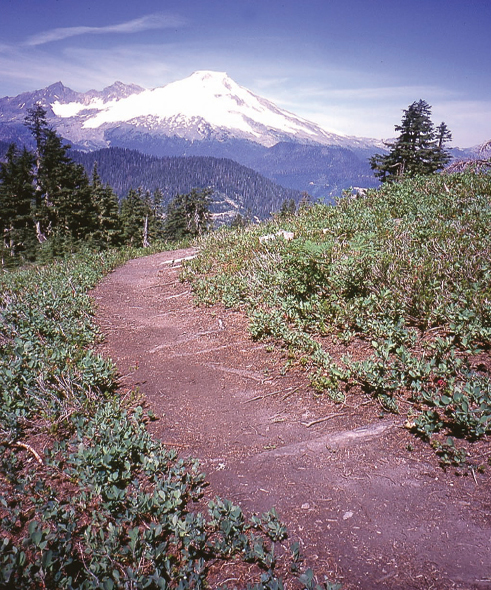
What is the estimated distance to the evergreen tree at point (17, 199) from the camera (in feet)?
126

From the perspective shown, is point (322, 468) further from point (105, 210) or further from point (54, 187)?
point (105, 210)

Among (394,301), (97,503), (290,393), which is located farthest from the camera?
(394,301)

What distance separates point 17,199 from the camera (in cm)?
3962

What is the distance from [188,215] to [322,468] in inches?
2591

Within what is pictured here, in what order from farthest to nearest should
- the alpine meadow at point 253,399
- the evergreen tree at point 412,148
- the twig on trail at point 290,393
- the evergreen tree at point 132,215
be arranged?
the evergreen tree at point 132,215, the evergreen tree at point 412,148, the twig on trail at point 290,393, the alpine meadow at point 253,399

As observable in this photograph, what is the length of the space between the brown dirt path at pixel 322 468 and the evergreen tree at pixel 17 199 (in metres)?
40.1

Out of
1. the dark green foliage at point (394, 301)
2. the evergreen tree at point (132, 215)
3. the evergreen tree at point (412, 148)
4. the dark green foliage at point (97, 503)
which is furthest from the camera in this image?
the evergreen tree at point (132, 215)

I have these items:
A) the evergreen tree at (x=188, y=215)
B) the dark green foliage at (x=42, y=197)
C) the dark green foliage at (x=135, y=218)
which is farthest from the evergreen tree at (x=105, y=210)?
the evergreen tree at (x=188, y=215)

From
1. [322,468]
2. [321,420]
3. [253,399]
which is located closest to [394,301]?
[321,420]

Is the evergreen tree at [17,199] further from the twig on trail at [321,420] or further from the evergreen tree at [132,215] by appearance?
the twig on trail at [321,420]

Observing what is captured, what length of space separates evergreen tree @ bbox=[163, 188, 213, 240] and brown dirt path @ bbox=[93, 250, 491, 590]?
58.7m

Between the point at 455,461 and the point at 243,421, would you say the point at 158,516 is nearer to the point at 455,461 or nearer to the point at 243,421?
the point at 243,421

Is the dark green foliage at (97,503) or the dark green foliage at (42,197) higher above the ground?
the dark green foliage at (42,197)

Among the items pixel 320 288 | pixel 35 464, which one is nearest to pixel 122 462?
pixel 35 464
